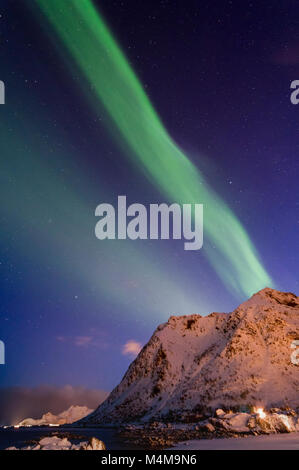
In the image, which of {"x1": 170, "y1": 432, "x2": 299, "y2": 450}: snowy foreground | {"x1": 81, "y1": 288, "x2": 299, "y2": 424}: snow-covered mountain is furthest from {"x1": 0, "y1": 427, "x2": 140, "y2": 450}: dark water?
{"x1": 81, "y1": 288, "x2": 299, "y2": 424}: snow-covered mountain

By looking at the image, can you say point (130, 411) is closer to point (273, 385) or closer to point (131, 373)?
point (131, 373)

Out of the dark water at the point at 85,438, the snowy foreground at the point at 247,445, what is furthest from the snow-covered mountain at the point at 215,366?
the snowy foreground at the point at 247,445

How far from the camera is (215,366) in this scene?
4609 inches

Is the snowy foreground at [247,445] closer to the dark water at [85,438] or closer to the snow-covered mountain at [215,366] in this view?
the dark water at [85,438]

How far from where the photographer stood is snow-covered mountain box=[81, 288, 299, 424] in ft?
332

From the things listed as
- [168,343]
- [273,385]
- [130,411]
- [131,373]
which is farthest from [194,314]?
[273,385]

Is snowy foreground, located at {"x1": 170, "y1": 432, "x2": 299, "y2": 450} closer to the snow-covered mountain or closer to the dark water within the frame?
the dark water

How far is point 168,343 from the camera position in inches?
5930

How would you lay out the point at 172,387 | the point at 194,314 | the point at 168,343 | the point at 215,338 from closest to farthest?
the point at 172,387 → the point at 215,338 → the point at 168,343 → the point at 194,314

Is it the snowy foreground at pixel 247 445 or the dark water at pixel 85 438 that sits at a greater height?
the snowy foreground at pixel 247 445

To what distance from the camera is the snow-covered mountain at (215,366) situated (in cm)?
10131

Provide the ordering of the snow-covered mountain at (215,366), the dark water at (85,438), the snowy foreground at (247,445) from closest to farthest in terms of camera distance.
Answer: the snowy foreground at (247,445)
the dark water at (85,438)
the snow-covered mountain at (215,366)
